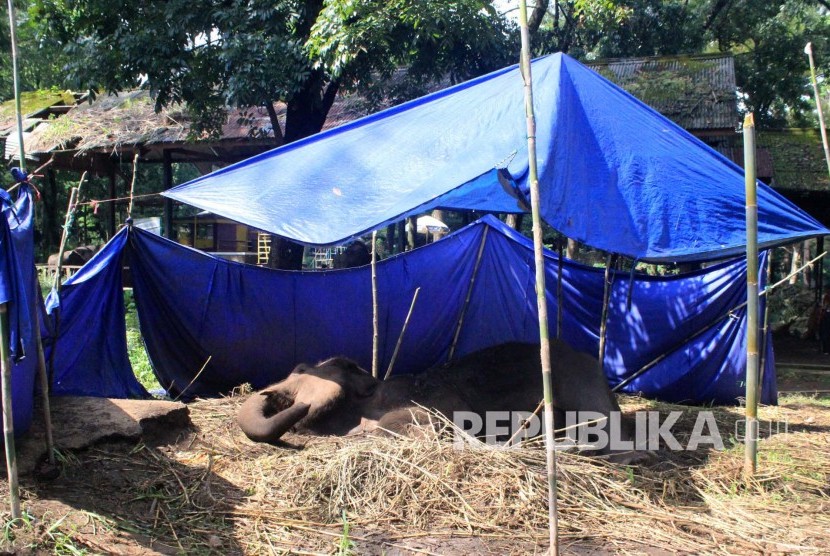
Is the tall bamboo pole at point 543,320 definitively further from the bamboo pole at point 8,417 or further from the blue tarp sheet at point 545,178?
the bamboo pole at point 8,417

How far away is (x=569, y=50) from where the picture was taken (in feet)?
45.5

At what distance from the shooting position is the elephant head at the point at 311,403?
5.09 meters

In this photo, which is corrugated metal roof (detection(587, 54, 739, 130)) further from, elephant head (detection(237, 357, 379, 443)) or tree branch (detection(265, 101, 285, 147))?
elephant head (detection(237, 357, 379, 443))

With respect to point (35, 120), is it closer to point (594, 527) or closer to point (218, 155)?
point (218, 155)

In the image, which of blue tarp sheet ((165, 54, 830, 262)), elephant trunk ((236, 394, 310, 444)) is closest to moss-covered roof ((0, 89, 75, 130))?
blue tarp sheet ((165, 54, 830, 262))

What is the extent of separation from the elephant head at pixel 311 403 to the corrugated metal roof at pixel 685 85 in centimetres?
583

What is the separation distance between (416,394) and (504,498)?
5.59 ft

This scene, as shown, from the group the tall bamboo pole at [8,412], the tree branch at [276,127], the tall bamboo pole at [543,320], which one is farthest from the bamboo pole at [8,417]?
the tree branch at [276,127]

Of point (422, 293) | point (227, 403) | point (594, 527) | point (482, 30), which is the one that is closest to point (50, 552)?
point (594, 527)

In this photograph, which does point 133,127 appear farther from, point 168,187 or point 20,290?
point 20,290

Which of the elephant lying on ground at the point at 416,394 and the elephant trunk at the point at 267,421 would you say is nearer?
the elephant trunk at the point at 267,421

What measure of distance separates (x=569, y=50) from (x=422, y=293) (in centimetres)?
829

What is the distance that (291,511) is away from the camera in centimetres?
405

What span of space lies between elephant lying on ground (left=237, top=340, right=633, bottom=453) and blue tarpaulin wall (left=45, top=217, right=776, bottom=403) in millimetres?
1179
